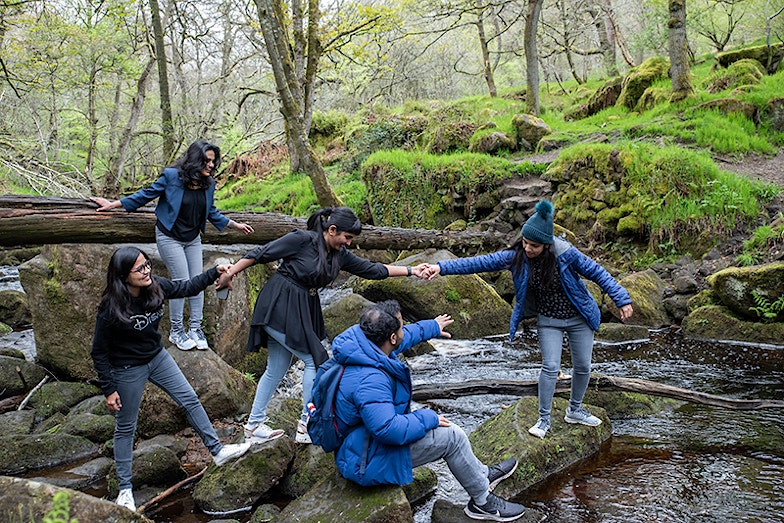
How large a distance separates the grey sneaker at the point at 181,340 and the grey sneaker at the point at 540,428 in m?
3.66

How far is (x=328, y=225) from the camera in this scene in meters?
4.94

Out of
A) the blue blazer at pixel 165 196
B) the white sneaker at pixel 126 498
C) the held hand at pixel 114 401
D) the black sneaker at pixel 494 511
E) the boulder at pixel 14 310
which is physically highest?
the blue blazer at pixel 165 196

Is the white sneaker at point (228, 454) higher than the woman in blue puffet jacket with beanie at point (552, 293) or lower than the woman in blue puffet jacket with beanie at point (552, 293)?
lower

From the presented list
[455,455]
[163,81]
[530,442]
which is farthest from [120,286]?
[163,81]

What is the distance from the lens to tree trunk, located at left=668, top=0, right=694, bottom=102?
15.0 metres

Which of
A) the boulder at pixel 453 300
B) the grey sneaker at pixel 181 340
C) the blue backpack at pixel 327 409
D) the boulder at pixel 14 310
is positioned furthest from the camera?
the boulder at pixel 14 310

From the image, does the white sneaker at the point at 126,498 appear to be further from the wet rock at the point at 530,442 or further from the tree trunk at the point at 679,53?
the tree trunk at the point at 679,53

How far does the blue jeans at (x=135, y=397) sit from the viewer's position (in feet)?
14.3

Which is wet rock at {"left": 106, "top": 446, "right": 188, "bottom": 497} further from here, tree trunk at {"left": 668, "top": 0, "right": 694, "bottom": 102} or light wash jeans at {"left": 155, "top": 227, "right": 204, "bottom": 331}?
tree trunk at {"left": 668, "top": 0, "right": 694, "bottom": 102}

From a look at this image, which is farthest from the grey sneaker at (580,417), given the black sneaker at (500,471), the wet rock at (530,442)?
the black sneaker at (500,471)

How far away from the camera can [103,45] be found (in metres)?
15.6

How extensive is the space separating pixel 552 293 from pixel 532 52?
1470 centimetres

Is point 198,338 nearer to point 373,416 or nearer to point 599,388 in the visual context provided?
point 373,416

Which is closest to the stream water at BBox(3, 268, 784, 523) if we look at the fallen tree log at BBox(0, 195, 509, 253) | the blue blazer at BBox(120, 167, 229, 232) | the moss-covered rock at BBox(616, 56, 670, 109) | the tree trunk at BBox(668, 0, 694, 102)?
the blue blazer at BBox(120, 167, 229, 232)
